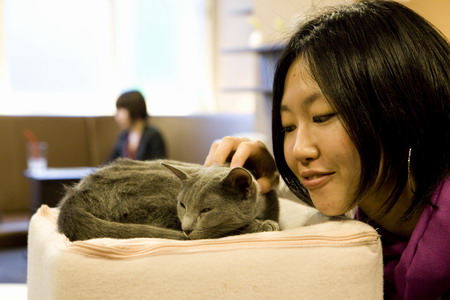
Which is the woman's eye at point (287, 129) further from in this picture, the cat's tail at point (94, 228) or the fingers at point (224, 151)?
the cat's tail at point (94, 228)

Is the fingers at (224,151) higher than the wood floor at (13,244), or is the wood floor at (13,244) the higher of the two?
the fingers at (224,151)

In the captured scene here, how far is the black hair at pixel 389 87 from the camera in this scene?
2.91 feet

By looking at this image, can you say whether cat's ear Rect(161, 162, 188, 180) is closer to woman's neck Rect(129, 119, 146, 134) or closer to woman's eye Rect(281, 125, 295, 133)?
woman's eye Rect(281, 125, 295, 133)

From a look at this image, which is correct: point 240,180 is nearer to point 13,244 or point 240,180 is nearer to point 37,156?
point 13,244

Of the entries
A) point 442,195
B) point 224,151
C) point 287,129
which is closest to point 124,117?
point 224,151

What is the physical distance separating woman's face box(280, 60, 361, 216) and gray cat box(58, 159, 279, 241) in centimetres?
12

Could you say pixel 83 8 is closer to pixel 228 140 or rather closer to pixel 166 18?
pixel 166 18

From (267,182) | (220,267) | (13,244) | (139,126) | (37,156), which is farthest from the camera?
(139,126)

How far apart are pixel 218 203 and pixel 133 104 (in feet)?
10.9

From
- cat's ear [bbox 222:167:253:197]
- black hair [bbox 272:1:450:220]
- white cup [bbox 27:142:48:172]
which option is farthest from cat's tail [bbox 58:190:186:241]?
white cup [bbox 27:142:48:172]

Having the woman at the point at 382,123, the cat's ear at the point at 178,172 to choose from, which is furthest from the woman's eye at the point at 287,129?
the cat's ear at the point at 178,172

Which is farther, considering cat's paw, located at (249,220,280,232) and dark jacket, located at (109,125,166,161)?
dark jacket, located at (109,125,166,161)

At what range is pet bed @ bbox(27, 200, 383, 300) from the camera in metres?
0.73

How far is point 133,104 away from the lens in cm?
418
